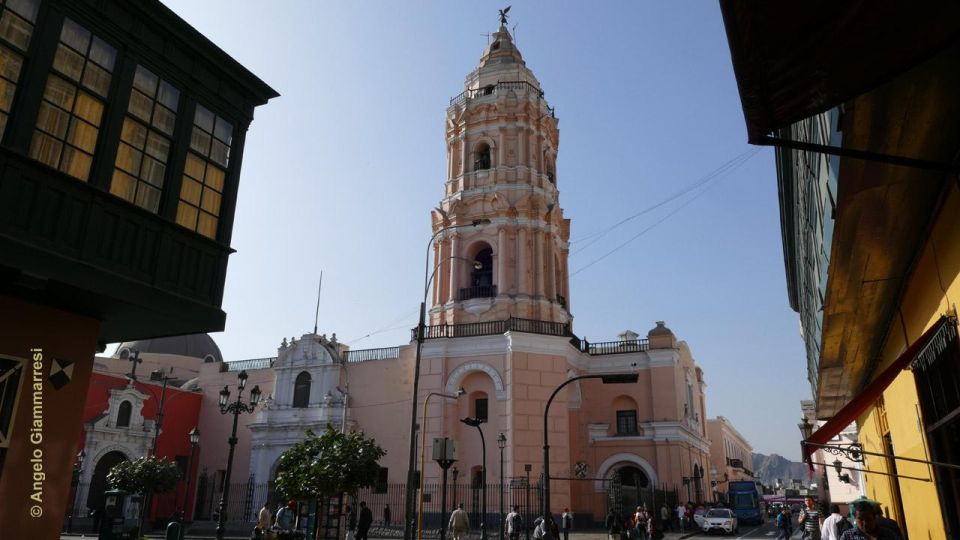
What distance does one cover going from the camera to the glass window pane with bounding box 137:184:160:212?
10.0 metres

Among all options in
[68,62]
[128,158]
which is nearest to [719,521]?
[128,158]

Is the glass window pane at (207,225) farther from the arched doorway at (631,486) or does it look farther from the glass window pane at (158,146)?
the arched doorway at (631,486)

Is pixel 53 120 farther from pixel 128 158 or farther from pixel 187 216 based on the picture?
pixel 187 216

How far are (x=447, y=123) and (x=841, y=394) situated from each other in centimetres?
2769

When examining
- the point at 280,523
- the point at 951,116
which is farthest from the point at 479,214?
the point at 951,116

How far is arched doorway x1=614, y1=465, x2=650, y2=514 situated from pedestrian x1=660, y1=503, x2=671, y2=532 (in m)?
0.96

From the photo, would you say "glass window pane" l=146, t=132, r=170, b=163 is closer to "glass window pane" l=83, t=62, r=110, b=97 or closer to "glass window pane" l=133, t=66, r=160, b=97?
"glass window pane" l=133, t=66, r=160, b=97

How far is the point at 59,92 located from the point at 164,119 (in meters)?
1.66

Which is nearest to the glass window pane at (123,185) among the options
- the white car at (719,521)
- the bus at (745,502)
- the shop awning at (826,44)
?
the shop awning at (826,44)

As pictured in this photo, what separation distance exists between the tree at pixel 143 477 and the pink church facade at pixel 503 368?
18.2 feet

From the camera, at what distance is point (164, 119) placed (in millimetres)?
10570

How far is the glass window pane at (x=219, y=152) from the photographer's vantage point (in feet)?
37.6

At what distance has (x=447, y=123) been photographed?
125 feet

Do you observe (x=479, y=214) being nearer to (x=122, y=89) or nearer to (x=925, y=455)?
(x=122, y=89)
